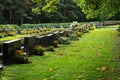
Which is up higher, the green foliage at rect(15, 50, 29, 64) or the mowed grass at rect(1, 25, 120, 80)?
the green foliage at rect(15, 50, 29, 64)

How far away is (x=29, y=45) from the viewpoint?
652 inches

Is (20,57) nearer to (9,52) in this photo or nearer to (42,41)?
(9,52)

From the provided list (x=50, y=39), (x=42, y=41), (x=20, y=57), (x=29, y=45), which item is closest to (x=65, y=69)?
(x=20, y=57)

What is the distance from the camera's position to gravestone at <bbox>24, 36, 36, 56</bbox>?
1631cm

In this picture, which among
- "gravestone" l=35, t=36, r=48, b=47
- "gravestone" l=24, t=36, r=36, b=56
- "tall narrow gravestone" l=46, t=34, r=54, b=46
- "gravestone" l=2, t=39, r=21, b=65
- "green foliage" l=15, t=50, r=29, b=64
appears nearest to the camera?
"gravestone" l=2, t=39, r=21, b=65

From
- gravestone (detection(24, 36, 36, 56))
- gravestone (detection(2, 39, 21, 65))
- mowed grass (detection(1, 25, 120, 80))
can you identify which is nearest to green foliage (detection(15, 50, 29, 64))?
gravestone (detection(2, 39, 21, 65))

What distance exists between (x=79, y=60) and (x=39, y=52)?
2581 millimetres

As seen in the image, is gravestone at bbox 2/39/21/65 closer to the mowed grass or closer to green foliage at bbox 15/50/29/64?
green foliage at bbox 15/50/29/64

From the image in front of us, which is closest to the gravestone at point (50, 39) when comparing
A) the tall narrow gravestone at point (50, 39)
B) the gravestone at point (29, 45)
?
the tall narrow gravestone at point (50, 39)

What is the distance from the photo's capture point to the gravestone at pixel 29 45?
53.5ft

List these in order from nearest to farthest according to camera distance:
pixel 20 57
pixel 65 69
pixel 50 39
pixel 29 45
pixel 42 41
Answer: pixel 65 69 → pixel 20 57 → pixel 29 45 → pixel 42 41 → pixel 50 39

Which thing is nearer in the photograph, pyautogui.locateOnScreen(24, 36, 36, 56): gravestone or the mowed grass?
the mowed grass

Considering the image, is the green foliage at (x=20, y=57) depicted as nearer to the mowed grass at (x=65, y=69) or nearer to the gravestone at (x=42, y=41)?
the mowed grass at (x=65, y=69)

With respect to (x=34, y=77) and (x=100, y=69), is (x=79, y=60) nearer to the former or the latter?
(x=100, y=69)
